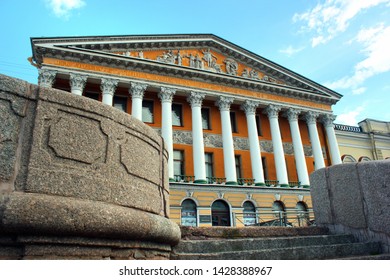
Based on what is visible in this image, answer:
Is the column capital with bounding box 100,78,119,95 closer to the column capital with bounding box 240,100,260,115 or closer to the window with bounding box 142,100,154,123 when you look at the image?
the window with bounding box 142,100,154,123

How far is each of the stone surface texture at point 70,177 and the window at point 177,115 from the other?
870 inches

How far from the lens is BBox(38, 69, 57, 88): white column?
21281 mm

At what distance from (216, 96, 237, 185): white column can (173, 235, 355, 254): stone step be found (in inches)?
712

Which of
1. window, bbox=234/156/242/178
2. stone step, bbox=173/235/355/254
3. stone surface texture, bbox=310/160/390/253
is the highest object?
window, bbox=234/156/242/178

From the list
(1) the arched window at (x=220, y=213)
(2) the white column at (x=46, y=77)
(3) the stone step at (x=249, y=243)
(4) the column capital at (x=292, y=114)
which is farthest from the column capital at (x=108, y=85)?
(3) the stone step at (x=249, y=243)

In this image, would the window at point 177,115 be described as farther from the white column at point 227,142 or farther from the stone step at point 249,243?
the stone step at point 249,243

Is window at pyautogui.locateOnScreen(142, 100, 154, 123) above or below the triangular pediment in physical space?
below

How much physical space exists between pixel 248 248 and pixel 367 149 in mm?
33608

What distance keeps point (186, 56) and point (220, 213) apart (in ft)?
39.6

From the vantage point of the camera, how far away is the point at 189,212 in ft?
72.1

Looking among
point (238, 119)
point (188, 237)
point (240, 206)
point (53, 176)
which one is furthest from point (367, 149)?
point (53, 176)

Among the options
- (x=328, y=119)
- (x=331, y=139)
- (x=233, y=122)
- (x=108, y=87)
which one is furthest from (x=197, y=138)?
(x=328, y=119)

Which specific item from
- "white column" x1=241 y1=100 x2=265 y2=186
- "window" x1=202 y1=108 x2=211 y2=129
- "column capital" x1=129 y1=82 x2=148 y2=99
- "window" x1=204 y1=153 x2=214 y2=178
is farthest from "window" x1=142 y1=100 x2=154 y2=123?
"white column" x1=241 y1=100 x2=265 y2=186

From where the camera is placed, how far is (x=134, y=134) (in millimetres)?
4043
